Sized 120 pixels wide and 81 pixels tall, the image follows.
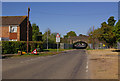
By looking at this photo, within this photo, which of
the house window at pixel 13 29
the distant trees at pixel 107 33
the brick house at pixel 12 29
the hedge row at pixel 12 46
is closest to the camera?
the hedge row at pixel 12 46

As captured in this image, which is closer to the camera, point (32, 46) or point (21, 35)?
point (32, 46)

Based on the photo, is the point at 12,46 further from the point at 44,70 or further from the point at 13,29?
the point at 44,70

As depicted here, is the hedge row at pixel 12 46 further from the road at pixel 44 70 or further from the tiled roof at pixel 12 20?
the road at pixel 44 70

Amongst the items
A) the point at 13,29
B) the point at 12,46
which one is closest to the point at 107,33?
the point at 13,29

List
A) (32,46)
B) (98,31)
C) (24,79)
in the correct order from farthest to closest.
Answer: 1. (98,31)
2. (32,46)
3. (24,79)

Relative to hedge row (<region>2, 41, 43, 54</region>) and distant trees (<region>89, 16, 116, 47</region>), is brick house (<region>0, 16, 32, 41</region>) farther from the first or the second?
distant trees (<region>89, 16, 116, 47</region>)

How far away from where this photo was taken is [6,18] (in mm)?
45219

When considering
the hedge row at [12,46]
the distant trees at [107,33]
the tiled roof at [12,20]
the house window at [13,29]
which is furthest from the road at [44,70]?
the distant trees at [107,33]

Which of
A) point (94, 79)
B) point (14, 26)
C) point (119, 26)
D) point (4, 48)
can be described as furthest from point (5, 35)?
point (94, 79)

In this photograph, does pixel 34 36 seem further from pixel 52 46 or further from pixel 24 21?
pixel 24 21

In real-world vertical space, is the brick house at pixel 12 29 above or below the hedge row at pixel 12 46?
above

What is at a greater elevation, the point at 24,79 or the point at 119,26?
the point at 119,26

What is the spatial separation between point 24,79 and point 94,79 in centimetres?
346

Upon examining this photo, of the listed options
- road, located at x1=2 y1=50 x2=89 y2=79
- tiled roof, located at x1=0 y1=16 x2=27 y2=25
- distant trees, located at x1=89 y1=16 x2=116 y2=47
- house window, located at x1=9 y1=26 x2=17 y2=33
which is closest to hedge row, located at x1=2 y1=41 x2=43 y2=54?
house window, located at x1=9 y1=26 x2=17 y2=33
